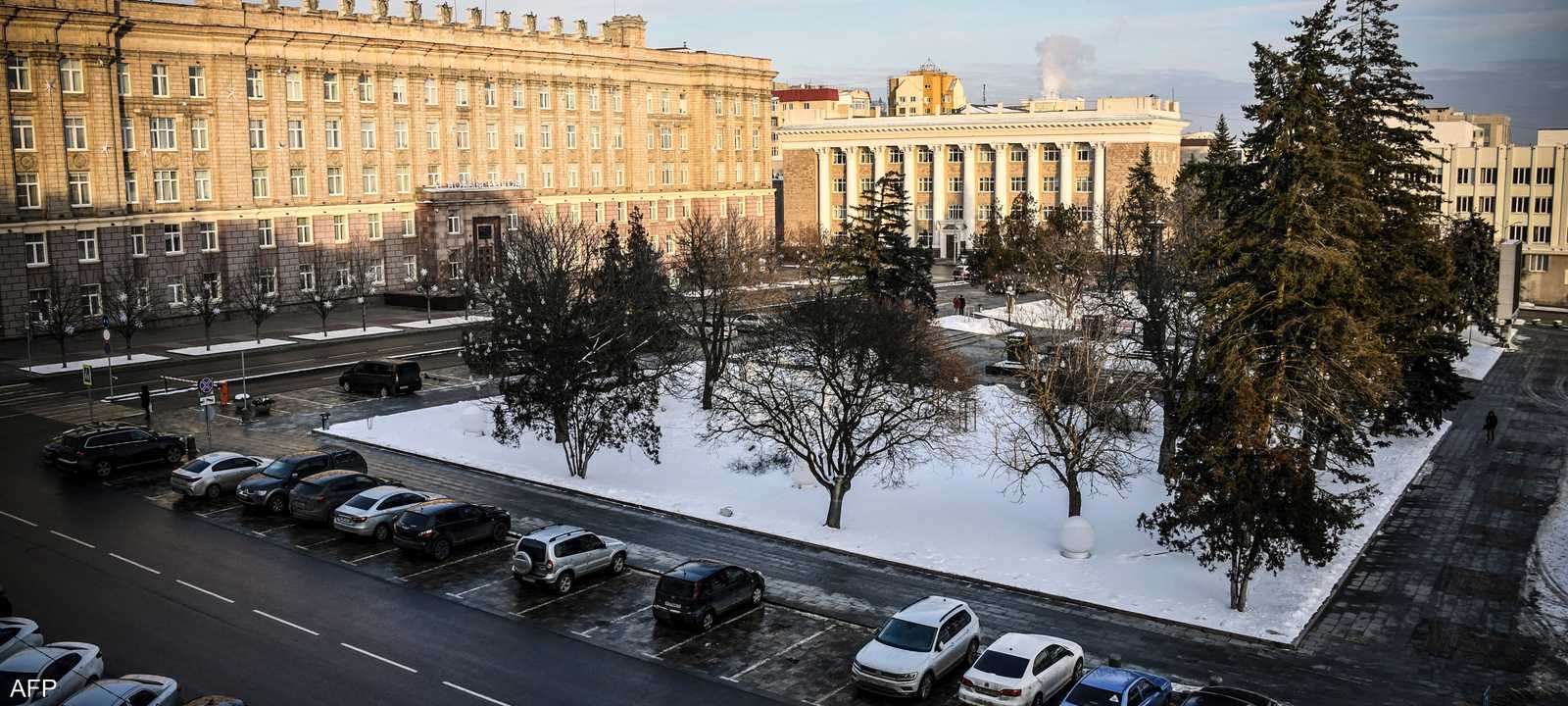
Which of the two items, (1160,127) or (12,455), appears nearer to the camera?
(12,455)

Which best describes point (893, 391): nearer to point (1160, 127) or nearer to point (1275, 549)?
point (1275, 549)

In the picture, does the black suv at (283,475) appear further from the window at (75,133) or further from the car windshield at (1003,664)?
the window at (75,133)

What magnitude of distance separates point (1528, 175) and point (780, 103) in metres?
118

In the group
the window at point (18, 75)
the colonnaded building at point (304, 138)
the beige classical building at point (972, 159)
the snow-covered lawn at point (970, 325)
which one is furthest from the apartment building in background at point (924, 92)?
the window at point (18, 75)

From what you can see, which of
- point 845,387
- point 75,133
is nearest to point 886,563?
point 845,387

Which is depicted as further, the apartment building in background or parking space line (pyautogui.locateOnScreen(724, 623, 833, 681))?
the apartment building in background

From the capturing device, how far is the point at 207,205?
81000mm

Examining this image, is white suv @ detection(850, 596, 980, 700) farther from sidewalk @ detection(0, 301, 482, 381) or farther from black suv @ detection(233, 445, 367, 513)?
sidewalk @ detection(0, 301, 482, 381)

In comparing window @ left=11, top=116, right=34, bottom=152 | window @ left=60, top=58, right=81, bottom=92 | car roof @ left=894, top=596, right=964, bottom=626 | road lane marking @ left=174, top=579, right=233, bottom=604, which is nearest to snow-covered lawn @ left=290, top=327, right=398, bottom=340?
window @ left=11, top=116, right=34, bottom=152

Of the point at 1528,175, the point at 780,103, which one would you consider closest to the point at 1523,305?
the point at 1528,175

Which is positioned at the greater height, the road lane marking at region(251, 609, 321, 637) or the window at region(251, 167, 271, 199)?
the window at region(251, 167, 271, 199)

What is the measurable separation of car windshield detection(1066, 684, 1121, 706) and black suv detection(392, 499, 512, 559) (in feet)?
58.0

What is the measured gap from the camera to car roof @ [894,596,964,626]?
2566cm

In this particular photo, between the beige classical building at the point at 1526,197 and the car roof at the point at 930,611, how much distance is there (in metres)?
90.4
